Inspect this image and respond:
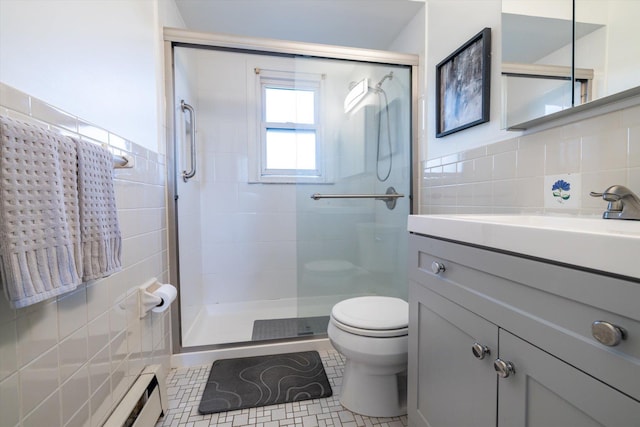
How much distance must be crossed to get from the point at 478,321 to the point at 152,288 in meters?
1.29

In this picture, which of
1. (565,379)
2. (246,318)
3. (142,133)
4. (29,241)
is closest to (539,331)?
(565,379)

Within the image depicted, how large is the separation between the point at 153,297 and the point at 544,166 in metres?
1.65

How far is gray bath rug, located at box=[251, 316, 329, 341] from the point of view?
1772mm

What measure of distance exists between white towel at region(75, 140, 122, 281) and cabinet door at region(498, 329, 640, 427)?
3.22ft

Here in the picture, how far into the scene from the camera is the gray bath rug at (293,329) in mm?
1772

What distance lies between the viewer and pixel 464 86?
141cm

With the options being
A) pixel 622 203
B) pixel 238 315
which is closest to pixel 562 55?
pixel 622 203

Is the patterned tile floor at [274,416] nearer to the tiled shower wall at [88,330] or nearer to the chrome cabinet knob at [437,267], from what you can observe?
the tiled shower wall at [88,330]

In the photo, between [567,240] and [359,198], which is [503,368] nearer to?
[567,240]

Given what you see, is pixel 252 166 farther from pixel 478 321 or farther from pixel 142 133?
pixel 478 321

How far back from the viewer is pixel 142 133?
4.12 feet

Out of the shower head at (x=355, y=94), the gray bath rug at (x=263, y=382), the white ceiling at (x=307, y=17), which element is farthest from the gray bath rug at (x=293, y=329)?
the white ceiling at (x=307, y=17)

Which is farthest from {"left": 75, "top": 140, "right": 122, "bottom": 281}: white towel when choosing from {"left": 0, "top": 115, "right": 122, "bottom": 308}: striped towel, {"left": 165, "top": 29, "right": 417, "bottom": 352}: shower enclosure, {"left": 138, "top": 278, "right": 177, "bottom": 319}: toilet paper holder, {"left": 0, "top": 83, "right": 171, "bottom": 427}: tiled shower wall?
{"left": 165, "top": 29, "right": 417, "bottom": 352}: shower enclosure

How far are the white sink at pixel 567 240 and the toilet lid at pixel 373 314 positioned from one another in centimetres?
46
